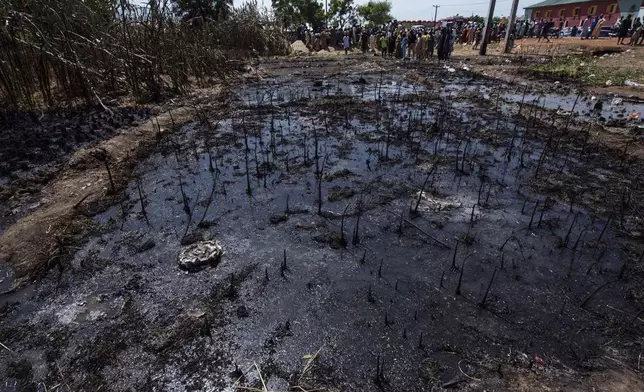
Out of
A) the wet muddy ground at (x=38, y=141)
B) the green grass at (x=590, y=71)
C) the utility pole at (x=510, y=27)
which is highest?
the utility pole at (x=510, y=27)

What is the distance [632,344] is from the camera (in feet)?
8.91

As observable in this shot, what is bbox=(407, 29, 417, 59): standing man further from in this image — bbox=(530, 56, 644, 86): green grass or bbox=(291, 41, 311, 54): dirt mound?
bbox=(530, 56, 644, 86): green grass

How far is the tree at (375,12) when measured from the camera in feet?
167

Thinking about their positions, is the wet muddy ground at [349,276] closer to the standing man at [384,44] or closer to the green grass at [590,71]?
the green grass at [590,71]

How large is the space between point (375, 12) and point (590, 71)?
4501 centimetres

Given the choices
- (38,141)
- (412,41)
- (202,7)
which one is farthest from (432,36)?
(38,141)

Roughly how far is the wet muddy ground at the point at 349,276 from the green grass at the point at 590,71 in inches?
291

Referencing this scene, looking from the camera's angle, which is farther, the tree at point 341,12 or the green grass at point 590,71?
the tree at point 341,12

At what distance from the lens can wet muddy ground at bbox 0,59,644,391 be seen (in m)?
2.60

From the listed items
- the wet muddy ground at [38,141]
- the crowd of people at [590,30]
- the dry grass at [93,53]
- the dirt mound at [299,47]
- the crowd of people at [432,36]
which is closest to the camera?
the wet muddy ground at [38,141]

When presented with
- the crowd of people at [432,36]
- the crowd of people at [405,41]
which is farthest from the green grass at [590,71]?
the crowd of people at [405,41]

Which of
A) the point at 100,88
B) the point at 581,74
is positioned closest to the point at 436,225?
the point at 100,88

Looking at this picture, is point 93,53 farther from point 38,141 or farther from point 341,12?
point 341,12

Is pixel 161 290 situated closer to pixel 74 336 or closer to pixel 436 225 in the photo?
pixel 74 336
